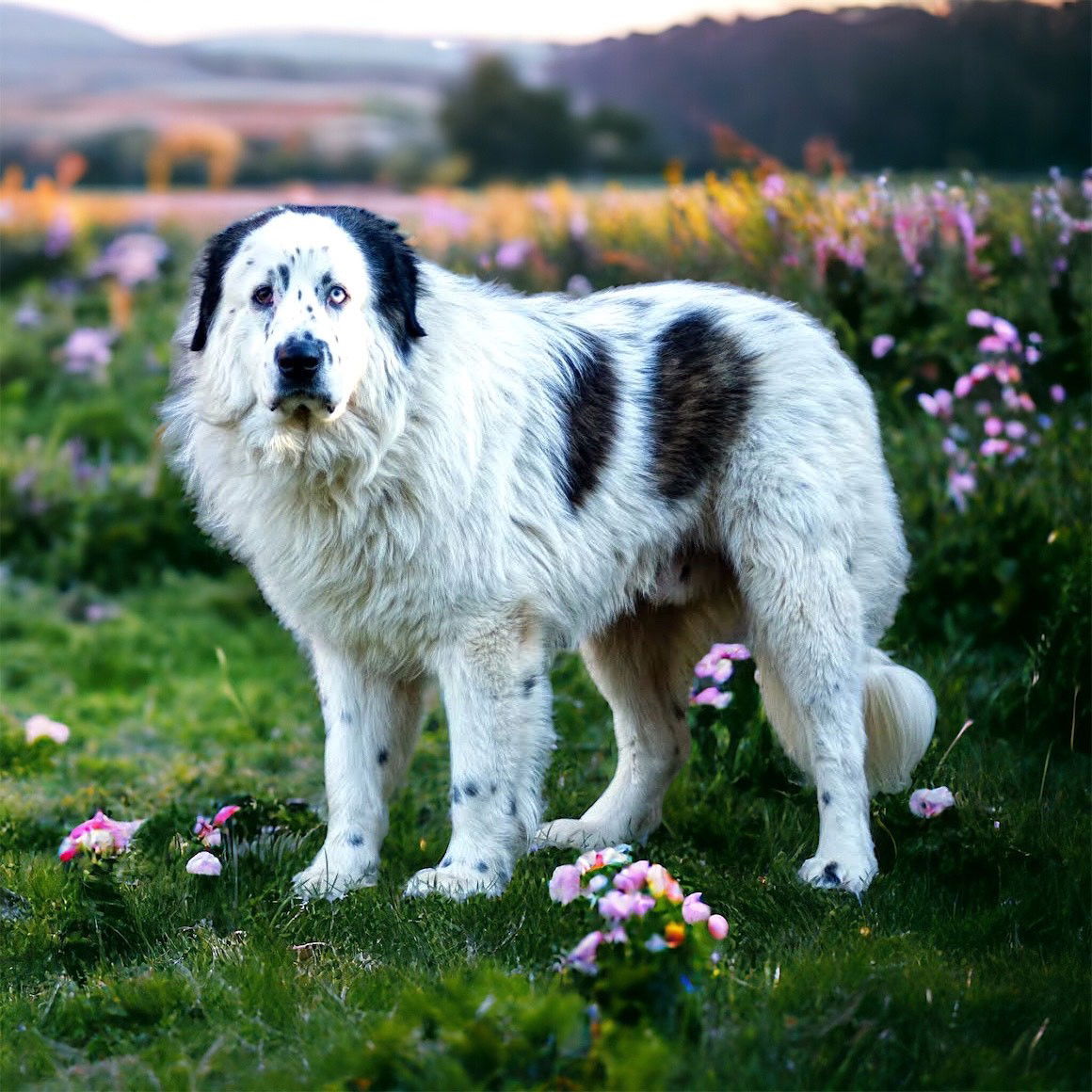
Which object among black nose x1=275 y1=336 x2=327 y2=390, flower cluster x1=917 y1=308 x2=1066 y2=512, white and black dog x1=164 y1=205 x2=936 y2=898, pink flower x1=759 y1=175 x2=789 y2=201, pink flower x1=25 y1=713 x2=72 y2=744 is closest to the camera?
black nose x1=275 y1=336 x2=327 y2=390

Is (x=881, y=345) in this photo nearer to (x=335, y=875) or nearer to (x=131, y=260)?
(x=335, y=875)

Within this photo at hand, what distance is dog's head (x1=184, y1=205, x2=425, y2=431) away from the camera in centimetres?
361

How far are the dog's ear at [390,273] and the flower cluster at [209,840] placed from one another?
145 cm

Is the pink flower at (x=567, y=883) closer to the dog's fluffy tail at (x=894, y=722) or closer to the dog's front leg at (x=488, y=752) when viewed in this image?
the dog's front leg at (x=488, y=752)

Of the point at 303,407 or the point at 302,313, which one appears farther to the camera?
the point at 303,407

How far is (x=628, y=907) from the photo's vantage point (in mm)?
2818

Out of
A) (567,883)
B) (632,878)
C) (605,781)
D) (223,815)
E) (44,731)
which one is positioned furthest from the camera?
(44,731)

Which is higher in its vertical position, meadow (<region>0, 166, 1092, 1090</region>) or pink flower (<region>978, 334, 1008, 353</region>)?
pink flower (<region>978, 334, 1008, 353</region>)

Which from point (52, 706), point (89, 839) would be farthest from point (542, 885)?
point (52, 706)

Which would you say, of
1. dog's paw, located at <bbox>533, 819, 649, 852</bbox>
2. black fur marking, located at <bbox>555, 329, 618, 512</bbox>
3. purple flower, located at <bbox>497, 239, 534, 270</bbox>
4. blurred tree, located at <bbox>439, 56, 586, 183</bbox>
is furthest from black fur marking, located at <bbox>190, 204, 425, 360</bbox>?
blurred tree, located at <bbox>439, 56, 586, 183</bbox>

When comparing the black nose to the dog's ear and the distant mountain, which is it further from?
the distant mountain

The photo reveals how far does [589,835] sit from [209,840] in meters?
1.15

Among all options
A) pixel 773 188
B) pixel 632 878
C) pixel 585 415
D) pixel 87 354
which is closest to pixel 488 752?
pixel 585 415

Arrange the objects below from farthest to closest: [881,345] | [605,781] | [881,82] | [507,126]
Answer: [507,126] < [881,82] < [881,345] < [605,781]
